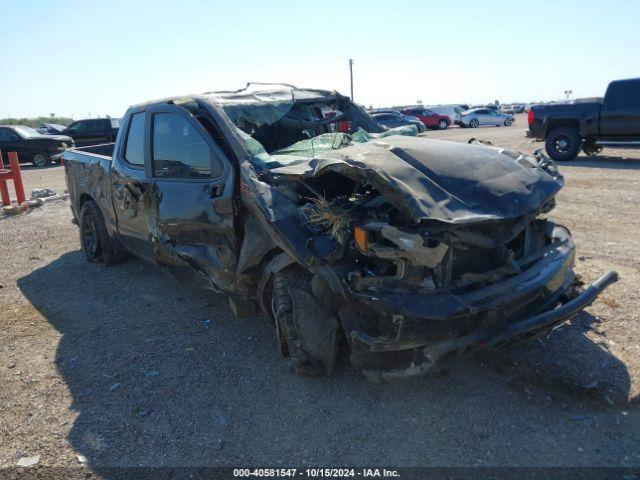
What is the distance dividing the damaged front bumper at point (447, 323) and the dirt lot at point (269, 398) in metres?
0.26

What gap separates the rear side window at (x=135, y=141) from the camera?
495 centimetres

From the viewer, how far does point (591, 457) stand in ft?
8.57

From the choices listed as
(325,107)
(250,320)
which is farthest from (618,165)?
(250,320)

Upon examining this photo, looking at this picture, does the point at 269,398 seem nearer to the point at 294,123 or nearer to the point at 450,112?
the point at 294,123

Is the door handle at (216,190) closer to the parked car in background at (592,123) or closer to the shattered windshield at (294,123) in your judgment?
the shattered windshield at (294,123)

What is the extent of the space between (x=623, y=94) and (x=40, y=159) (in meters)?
19.3

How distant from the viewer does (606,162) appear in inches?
503

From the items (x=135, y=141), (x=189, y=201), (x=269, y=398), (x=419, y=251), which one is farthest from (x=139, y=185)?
(x=419, y=251)

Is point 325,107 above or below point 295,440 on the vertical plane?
above

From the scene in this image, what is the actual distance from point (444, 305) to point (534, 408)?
3.02 ft

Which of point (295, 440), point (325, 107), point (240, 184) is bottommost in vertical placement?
point (295, 440)

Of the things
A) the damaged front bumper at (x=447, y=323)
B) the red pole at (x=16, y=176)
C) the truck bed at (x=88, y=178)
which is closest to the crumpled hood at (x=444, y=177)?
the damaged front bumper at (x=447, y=323)

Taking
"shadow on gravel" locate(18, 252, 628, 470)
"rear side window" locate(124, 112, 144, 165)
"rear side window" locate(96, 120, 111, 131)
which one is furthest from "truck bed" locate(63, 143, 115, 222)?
"rear side window" locate(96, 120, 111, 131)

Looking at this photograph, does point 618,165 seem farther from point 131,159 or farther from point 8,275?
point 8,275
